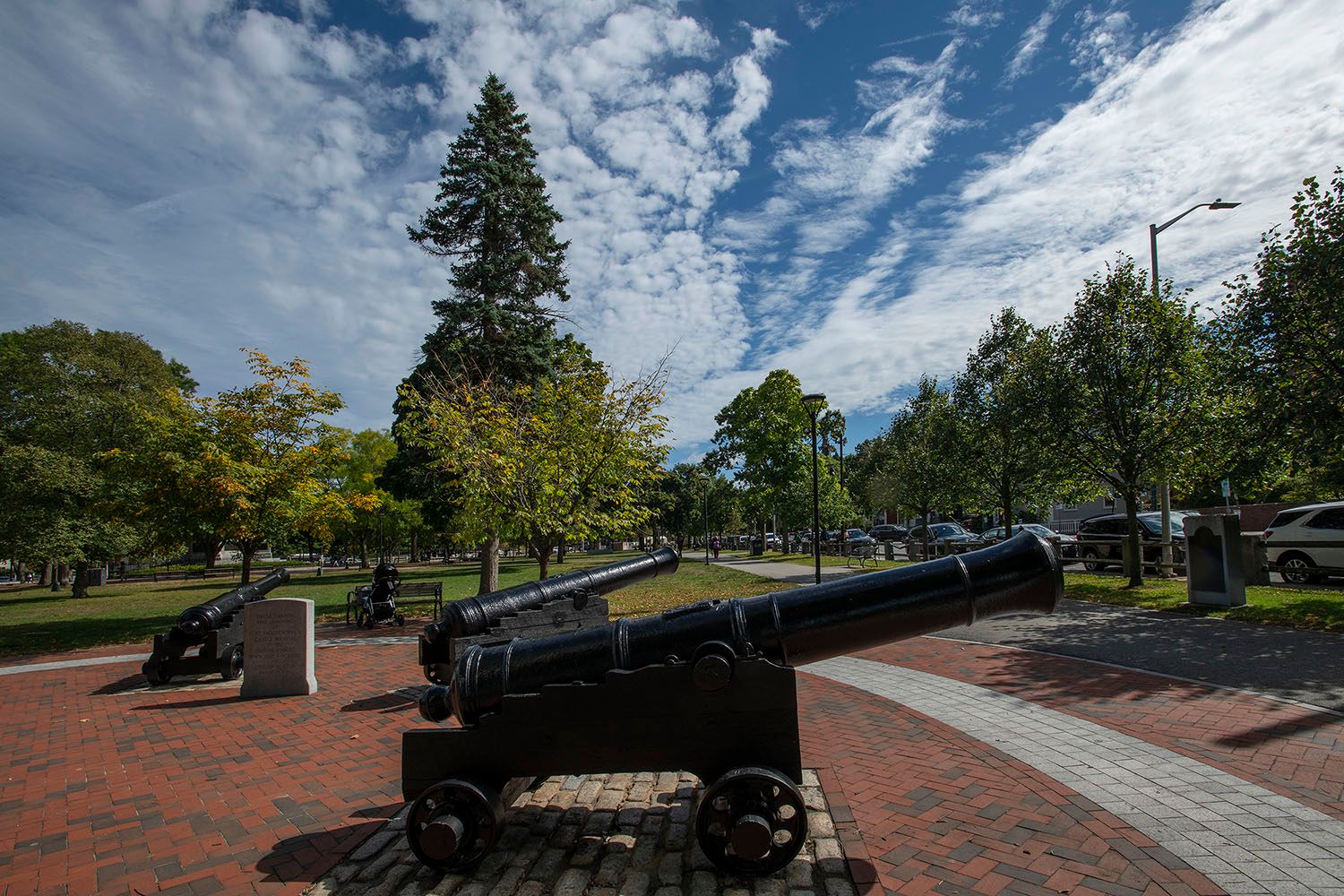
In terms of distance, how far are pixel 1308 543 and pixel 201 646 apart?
20799 mm

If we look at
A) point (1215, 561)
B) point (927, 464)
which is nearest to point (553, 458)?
point (1215, 561)

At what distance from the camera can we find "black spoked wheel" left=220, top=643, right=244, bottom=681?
8.12 metres

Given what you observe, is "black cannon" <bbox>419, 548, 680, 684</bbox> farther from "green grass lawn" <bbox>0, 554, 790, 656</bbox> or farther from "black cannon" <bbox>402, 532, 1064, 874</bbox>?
"green grass lawn" <bbox>0, 554, 790, 656</bbox>

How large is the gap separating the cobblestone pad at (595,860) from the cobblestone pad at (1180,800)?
1660 millimetres

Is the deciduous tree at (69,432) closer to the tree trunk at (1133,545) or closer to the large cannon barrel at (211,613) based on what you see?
the large cannon barrel at (211,613)

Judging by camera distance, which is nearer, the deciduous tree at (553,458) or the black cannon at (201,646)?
the black cannon at (201,646)

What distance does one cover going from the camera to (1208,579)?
11.3 meters

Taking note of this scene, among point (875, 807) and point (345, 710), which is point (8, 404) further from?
point (875, 807)

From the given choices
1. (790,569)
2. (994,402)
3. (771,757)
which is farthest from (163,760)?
(790,569)

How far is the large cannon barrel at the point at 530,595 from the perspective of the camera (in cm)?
604

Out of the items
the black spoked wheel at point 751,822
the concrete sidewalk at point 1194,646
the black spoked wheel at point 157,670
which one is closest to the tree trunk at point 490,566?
the black spoked wheel at point 157,670

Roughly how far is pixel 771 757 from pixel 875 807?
48.5 inches

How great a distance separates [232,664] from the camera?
822cm

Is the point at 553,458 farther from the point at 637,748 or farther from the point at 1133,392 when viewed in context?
the point at 1133,392
